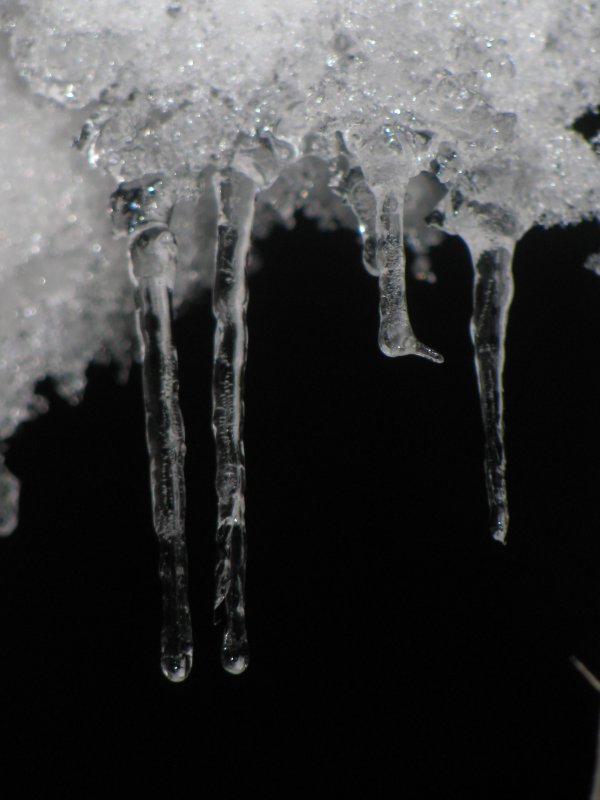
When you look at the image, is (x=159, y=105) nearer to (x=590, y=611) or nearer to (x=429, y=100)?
(x=429, y=100)

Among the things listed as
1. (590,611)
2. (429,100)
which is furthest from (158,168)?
(590,611)

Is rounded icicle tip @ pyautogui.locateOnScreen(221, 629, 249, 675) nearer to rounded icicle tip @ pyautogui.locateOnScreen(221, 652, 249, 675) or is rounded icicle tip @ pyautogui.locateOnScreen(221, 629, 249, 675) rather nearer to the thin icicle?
rounded icicle tip @ pyautogui.locateOnScreen(221, 652, 249, 675)

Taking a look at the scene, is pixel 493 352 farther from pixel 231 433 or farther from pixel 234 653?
pixel 234 653

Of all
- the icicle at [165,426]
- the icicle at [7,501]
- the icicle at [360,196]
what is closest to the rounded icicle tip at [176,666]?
the icicle at [165,426]

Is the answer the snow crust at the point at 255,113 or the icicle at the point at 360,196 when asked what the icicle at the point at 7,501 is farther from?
the icicle at the point at 360,196

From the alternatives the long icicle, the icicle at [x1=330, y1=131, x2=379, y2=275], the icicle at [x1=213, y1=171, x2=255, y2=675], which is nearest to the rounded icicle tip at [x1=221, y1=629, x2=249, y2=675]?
the icicle at [x1=213, y1=171, x2=255, y2=675]

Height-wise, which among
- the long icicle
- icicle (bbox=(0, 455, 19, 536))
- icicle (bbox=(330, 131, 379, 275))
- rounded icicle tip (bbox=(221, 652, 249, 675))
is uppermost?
icicle (bbox=(330, 131, 379, 275))

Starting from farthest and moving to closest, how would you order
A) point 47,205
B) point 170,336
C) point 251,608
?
point 251,608, point 47,205, point 170,336
